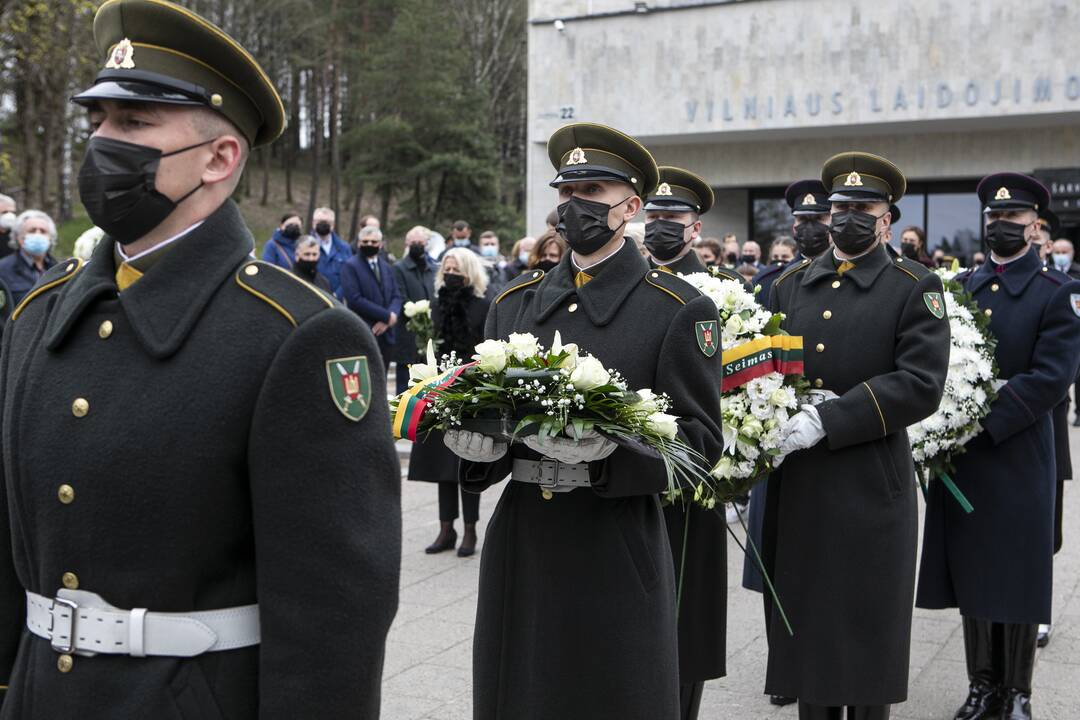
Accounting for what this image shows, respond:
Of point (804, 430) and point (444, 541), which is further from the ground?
point (804, 430)

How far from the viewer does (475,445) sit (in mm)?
3699

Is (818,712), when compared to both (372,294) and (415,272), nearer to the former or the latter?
(372,294)

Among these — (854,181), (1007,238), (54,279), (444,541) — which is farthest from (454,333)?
(54,279)

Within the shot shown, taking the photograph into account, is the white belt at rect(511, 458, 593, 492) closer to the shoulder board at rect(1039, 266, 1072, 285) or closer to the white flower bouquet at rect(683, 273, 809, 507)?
the white flower bouquet at rect(683, 273, 809, 507)

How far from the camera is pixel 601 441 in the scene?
354 centimetres

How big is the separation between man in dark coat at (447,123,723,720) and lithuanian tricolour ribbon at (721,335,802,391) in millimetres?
1018

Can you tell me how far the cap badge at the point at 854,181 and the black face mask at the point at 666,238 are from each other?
1.14 meters

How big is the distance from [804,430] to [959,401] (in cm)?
116

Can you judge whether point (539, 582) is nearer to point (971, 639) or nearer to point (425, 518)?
point (971, 639)

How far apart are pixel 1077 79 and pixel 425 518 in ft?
62.8

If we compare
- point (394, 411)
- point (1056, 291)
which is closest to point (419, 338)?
point (1056, 291)

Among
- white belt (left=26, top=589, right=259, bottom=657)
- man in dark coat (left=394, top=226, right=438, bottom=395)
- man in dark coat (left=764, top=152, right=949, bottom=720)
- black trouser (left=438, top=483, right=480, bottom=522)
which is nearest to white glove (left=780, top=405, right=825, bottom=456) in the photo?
man in dark coat (left=764, top=152, right=949, bottom=720)

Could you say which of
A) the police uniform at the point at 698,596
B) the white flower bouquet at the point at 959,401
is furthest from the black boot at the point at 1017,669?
the police uniform at the point at 698,596

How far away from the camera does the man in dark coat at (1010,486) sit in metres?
5.65
